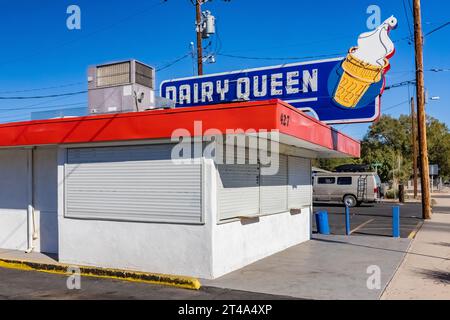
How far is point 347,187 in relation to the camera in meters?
29.2

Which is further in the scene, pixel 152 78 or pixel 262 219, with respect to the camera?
pixel 152 78

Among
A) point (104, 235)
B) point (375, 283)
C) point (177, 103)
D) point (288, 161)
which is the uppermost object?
point (177, 103)

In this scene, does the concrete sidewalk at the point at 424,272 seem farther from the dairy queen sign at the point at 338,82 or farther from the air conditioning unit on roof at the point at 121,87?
the air conditioning unit on roof at the point at 121,87

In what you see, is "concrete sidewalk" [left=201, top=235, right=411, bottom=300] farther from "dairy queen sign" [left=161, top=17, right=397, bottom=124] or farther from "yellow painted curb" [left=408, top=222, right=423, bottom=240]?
"dairy queen sign" [left=161, top=17, right=397, bottom=124]

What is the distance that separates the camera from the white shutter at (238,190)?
8.63 meters

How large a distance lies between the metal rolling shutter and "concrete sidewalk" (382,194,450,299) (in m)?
3.71

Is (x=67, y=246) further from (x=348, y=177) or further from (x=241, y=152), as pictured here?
(x=348, y=177)

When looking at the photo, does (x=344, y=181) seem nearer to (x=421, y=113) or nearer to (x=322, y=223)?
(x=421, y=113)

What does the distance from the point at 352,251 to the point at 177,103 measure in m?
7.70

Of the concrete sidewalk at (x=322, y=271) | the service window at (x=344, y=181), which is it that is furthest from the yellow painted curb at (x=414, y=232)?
the service window at (x=344, y=181)

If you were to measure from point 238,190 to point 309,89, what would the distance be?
16.9 ft

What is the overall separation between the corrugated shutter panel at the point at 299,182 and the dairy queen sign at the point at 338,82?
156cm

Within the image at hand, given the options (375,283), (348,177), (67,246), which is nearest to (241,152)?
(375,283)

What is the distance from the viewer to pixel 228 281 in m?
8.05
